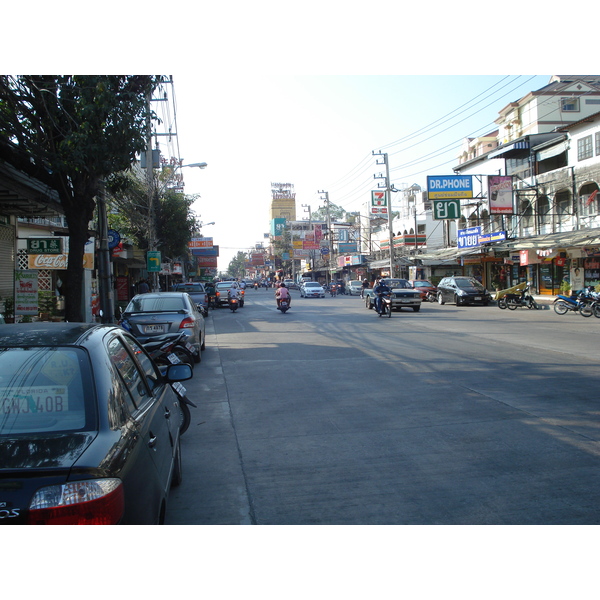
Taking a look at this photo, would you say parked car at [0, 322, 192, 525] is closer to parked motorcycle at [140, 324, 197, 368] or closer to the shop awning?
parked motorcycle at [140, 324, 197, 368]

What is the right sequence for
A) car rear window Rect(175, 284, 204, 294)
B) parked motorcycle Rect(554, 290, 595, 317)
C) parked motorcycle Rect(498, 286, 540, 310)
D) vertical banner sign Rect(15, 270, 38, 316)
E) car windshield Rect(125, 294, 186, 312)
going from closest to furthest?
car windshield Rect(125, 294, 186, 312), vertical banner sign Rect(15, 270, 38, 316), parked motorcycle Rect(554, 290, 595, 317), parked motorcycle Rect(498, 286, 540, 310), car rear window Rect(175, 284, 204, 294)

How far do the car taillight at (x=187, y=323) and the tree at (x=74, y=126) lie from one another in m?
2.56

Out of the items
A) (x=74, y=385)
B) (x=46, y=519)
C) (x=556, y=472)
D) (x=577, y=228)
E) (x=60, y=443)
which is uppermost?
(x=577, y=228)

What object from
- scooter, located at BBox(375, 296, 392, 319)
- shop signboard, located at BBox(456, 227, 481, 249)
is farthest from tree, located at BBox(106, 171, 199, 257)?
shop signboard, located at BBox(456, 227, 481, 249)

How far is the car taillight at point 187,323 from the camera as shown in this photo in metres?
11.1

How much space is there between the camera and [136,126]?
1057 centimetres

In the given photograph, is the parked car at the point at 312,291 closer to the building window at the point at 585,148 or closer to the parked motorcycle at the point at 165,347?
the building window at the point at 585,148

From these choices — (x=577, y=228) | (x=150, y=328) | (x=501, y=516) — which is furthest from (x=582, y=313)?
(x=501, y=516)

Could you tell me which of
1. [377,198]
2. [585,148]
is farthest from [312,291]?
[585,148]

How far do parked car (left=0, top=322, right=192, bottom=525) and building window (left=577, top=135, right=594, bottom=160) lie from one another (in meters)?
29.5

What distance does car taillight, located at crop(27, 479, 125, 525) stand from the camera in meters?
2.27

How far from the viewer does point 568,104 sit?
3716cm

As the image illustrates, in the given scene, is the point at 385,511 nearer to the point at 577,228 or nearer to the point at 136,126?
the point at 136,126

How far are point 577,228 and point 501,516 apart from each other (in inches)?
1112
